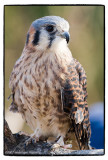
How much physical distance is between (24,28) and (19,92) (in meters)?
0.35

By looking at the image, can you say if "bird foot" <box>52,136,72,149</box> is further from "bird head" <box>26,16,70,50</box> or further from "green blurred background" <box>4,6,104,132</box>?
"bird head" <box>26,16,70,50</box>

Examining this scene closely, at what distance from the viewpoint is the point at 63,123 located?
2.13 meters

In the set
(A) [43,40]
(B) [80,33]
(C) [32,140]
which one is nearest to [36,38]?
(A) [43,40]

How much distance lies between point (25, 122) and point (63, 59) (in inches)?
16.5

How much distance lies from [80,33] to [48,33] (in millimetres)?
169

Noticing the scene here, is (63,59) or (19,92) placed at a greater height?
(63,59)

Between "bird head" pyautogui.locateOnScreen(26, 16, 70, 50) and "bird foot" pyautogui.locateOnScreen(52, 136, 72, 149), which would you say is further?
"bird foot" pyautogui.locateOnScreen(52, 136, 72, 149)

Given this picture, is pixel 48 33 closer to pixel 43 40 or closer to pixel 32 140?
pixel 43 40

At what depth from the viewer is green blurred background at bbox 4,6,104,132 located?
2.00 metres

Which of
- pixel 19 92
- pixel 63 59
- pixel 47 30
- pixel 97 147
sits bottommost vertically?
pixel 97 147

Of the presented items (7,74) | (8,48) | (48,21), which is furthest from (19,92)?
(48,21)

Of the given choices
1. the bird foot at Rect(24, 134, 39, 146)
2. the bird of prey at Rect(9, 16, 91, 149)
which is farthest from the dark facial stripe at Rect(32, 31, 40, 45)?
the bird foot at Rect(24, 134, 39, 146)

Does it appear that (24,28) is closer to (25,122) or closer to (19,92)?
(19,92)

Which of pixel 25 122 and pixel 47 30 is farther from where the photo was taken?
pixel 25 122
